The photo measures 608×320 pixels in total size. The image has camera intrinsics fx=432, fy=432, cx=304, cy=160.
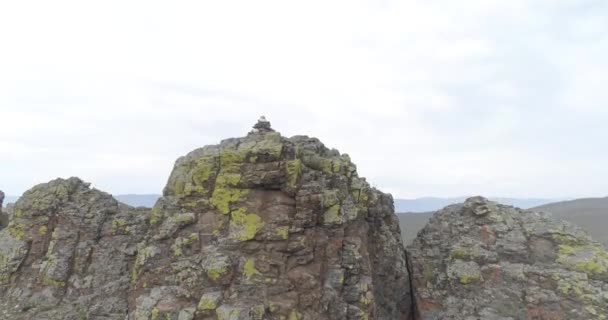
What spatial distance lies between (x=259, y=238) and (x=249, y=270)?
1134 millimetres

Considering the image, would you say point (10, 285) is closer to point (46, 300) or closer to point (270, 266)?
point (46, 300)

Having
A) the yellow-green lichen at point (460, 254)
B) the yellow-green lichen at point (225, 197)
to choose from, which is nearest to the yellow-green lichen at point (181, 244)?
the yellow-green lichen at point (225, 197)

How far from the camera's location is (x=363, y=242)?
16734 millimetres

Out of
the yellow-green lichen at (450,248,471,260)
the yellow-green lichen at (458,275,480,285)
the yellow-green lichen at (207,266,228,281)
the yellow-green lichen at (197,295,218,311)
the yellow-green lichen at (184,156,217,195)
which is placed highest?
the yellow-green lichen at (184,156,217,195)

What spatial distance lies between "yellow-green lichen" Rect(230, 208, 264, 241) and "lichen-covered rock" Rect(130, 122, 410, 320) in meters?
0.04

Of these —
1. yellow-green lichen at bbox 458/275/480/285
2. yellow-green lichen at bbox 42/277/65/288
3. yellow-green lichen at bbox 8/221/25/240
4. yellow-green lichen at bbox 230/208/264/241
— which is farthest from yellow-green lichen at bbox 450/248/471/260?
yellow-green lichen at bbox 8/221/25/240

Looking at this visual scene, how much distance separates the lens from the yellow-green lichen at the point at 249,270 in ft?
47.9

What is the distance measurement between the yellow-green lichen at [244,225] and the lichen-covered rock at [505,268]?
816 centimetres

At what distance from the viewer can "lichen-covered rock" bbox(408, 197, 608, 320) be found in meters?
16.7

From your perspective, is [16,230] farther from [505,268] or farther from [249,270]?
[505,268]

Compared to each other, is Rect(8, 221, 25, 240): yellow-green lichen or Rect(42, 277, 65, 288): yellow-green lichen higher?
Rect(8, 221, 25, 240): yellow-green lichen

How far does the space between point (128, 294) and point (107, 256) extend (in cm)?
198

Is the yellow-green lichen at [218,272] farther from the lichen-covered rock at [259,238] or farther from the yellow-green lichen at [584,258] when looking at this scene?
the yellow-green lichen at [584,258]

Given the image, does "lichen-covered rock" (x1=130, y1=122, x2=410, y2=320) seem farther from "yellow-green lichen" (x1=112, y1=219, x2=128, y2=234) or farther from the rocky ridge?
"yellow-green lichen" (x1=112, y1=219, x2=128, y2=234)
